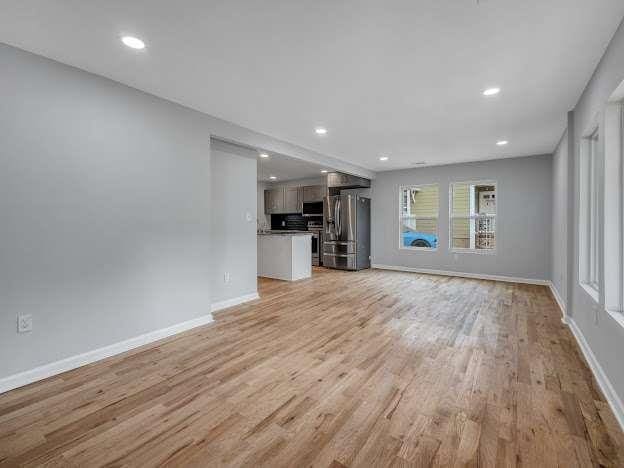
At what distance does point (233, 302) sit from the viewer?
423cm

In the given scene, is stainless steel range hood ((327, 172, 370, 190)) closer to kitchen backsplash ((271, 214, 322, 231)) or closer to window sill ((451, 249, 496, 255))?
kitchen backsplash ((271, 214, 322, 231))

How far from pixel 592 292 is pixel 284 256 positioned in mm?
4632

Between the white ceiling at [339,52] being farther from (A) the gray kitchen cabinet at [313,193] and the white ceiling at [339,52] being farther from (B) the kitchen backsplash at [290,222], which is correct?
(B) the kitchen backsplash at [290,222]

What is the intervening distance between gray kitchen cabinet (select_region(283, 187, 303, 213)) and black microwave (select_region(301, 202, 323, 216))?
15cm

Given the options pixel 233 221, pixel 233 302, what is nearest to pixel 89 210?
pixel 233 221

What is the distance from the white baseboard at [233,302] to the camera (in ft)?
13.1

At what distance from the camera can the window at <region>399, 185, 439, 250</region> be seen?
706 centimetres

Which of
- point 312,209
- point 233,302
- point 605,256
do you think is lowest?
point 233,302

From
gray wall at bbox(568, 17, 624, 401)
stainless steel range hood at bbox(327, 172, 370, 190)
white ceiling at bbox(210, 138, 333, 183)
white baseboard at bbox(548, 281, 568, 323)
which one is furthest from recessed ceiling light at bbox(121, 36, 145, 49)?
stainless steel range hood at bbox(327, 172, 370, 190)

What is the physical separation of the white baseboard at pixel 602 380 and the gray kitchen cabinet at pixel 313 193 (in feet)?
19.2

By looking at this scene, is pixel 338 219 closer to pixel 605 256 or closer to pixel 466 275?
pixel 466 275

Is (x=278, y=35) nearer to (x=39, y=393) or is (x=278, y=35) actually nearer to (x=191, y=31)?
(x=191, y=31)

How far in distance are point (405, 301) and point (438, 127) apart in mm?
2482

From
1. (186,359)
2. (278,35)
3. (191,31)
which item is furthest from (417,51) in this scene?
(186,359)
